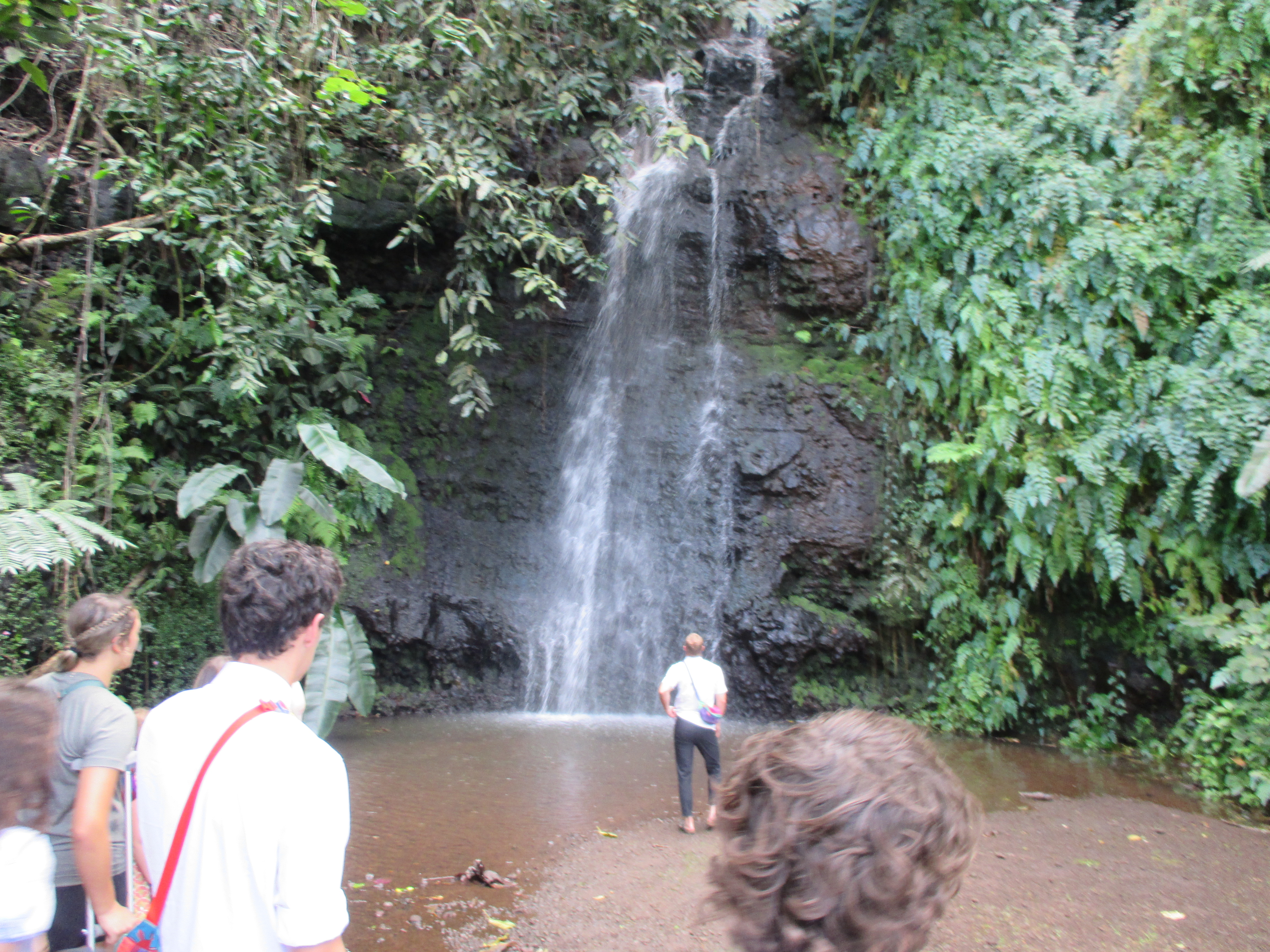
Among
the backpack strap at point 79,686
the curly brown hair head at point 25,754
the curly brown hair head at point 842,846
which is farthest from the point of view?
the backpack strap at point 79,686

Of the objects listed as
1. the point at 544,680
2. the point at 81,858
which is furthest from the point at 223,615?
the point at 544,680

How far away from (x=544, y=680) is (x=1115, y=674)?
6399mm

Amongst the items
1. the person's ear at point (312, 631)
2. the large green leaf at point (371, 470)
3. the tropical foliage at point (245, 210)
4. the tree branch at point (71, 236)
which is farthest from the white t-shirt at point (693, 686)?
the tree branch at point (71, 236)

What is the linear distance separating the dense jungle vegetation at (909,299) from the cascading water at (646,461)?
1.88 metres

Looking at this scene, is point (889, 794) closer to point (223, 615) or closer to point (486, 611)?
point (223, 615)

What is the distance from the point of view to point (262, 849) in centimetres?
171

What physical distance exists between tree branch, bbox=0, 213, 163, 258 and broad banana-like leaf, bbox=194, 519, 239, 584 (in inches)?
119

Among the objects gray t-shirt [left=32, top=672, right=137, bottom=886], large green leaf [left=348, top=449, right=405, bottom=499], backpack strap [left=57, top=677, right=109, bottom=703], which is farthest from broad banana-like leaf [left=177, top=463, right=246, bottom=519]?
gray t-shirt [left=32, top=672, right=137, bottom=886]

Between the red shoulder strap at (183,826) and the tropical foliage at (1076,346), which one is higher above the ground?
the tropical foliage at (1076,346)

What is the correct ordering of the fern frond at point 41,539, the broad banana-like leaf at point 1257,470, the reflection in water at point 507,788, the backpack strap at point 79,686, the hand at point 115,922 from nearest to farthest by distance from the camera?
the hand at point 115,922 < the backpack strap at point 79,686 < the reflection in water at point 507,788 < the fern frond at point 41,539 < the broad banana-like leaf at point 1257,470

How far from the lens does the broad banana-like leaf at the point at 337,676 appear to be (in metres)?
6.98

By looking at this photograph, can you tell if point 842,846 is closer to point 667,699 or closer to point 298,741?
point 298,741

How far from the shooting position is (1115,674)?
9.20m

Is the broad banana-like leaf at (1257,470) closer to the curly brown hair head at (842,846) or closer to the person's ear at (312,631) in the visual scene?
the curly brown hair head at (842,846)
